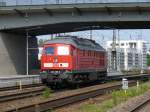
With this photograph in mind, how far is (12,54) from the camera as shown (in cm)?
5191

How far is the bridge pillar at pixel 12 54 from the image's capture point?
164 feet

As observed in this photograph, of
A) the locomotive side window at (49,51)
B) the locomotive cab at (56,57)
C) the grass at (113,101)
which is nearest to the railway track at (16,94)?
the locomotive cab at (56,57)

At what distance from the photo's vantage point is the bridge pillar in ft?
164

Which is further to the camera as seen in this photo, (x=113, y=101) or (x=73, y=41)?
(x=73, y=41)

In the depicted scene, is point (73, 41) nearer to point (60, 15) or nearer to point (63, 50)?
point (63, 50)

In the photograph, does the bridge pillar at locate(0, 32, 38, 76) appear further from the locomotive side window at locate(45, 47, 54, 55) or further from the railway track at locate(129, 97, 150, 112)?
the railway track at locate(129, 97, 150, 112)

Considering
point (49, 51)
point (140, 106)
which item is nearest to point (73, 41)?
point (49, 51)

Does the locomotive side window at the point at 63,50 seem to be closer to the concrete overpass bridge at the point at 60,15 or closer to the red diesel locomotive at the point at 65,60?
the red diesel locomotive at the point at 65,60

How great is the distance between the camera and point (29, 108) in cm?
1925

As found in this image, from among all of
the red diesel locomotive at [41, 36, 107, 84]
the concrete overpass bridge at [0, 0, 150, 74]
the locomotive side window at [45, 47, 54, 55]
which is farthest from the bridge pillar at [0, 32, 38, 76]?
the locomotive side window at [45, 47, 54, 55]

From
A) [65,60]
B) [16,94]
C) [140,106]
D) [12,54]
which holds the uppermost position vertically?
[12,54]

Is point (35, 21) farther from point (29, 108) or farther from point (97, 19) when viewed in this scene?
point (29, 108)

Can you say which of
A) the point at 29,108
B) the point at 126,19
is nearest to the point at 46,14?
the point at 126,19

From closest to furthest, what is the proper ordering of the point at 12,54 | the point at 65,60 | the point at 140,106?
the point at 140,106 → the point at 65,60 → the point at 12,54
